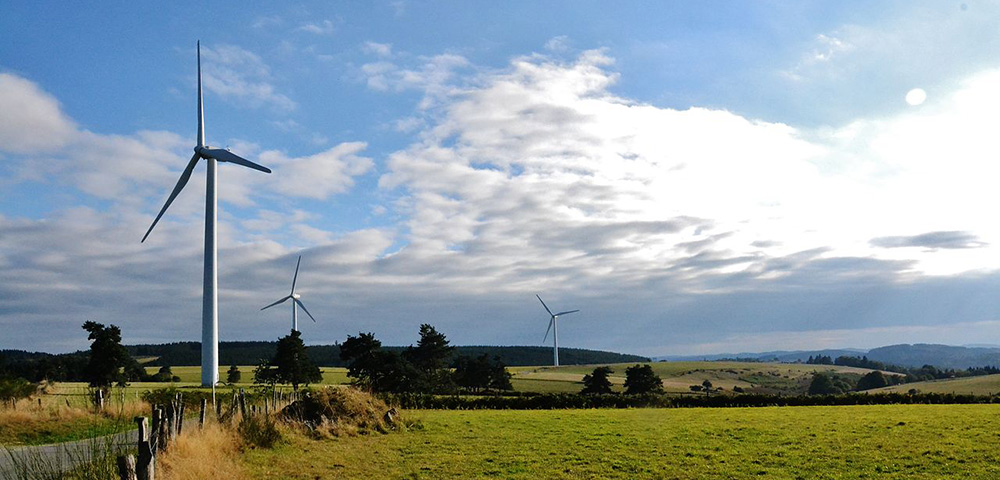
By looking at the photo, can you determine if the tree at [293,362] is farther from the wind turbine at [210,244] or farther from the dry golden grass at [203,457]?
the dry golden grass at [203,457]

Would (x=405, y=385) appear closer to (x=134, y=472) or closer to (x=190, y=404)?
(x=190, y=404)

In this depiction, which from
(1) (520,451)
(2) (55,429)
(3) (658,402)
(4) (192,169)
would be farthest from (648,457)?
(4) (192,169)

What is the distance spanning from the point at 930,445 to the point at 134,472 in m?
24.9

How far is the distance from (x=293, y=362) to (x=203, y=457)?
243ft

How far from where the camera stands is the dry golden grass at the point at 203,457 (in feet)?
48.2

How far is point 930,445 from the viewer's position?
80.1ft

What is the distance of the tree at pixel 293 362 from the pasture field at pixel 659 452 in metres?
57.8

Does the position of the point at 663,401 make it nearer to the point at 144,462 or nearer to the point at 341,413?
the point at 341,413

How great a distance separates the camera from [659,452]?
24156 mm

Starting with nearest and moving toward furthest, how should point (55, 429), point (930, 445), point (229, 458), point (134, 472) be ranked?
point (134, 472), point (229, 458), point (930, 445), point (55, 429)

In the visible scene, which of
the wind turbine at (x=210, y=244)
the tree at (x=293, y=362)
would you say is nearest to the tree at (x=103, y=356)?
the wind turbine at (x=210, y=244)

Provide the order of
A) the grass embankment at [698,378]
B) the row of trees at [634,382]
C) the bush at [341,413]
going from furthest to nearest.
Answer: the grass embankment at [698,378] → the row of trees at [634,382] → the bush at [341,413]

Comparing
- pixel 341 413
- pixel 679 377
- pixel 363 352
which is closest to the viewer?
pixel 341 413

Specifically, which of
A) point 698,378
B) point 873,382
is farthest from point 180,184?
point 873,382
